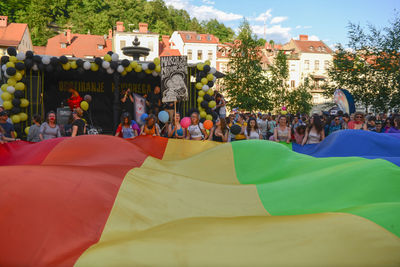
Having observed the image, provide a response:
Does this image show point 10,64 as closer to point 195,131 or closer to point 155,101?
point 155,101

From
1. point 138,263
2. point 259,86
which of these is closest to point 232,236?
point 138,263

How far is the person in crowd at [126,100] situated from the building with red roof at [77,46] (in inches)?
1682

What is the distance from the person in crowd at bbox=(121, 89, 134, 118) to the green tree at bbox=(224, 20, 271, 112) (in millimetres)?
8549

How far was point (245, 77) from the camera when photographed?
2128 centimetres

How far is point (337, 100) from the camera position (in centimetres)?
1619

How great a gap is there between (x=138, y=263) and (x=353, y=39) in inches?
799

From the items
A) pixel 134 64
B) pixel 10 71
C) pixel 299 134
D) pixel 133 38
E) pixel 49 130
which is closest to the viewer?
pixel 299 134

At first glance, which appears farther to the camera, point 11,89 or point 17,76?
point 17,76

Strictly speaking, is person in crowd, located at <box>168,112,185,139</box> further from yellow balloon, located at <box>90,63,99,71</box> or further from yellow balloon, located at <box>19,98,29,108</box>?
yellow balloon, located at <box>19,98,29,108</box>

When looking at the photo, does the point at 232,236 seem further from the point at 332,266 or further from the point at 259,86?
the point at 259,86

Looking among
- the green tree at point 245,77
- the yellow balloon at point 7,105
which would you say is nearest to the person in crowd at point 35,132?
the yellow balloon at point 7,105

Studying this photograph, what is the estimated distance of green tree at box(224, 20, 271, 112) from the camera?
21.2m

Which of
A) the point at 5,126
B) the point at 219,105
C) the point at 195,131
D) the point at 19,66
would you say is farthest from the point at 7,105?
the point at 219,105

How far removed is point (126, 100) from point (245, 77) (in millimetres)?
9541
